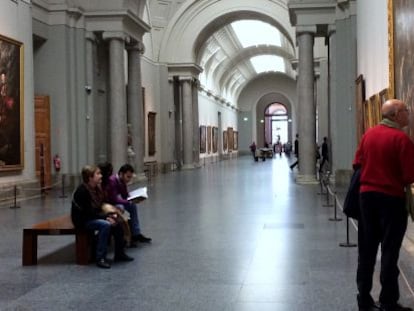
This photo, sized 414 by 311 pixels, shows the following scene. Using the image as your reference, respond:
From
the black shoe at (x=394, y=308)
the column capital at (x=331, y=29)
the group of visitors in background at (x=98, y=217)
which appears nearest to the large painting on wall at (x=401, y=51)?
the black shoe at (x=394, y=308)

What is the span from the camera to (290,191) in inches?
739

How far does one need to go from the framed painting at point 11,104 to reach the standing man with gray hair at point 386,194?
12385 millimetres

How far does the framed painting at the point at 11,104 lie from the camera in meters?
16.1

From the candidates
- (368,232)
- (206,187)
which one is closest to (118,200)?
(368,232)

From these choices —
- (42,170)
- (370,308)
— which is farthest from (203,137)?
(370,308)

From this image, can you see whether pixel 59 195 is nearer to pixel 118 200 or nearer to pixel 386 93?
pixel 118 200

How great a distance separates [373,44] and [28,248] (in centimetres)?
760

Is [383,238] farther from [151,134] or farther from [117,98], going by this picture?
[151,134]

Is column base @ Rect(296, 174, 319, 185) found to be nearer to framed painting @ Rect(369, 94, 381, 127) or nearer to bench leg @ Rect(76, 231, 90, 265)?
framed painting @ Rect(369, 94, 381, 127)

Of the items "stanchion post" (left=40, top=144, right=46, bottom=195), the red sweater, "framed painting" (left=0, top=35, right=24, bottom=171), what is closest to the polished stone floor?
the red sweater

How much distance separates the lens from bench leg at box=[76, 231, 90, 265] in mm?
7965

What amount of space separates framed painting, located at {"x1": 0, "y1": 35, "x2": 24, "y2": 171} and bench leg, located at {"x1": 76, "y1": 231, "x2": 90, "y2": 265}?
28.8ft

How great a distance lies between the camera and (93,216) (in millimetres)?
8016

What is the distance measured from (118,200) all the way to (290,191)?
10.3 metres
